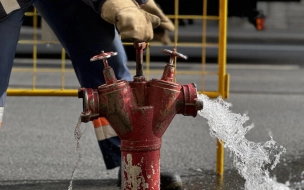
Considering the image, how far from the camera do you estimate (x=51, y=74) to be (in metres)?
9.86

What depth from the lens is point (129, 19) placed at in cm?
267

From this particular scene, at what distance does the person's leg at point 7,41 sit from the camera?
3354 mm

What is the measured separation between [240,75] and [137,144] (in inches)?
292

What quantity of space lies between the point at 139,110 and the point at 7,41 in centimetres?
89

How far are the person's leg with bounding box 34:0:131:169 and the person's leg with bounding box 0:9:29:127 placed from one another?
322mm

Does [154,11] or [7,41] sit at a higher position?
[154,11]

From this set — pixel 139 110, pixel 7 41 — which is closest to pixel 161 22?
pixel 7 41

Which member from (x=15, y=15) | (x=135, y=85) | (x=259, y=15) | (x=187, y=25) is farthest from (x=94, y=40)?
(x=187, y=25)

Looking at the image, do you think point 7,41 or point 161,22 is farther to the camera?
point 161,22

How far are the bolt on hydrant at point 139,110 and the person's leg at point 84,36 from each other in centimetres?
81

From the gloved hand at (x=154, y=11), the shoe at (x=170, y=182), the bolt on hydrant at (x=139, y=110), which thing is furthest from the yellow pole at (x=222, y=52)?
the bolt on hydrant at (x=139, y=110)

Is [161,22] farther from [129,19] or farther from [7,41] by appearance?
[129,19]

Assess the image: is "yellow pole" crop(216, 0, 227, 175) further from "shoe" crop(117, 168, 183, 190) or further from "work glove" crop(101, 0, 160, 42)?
"work glove" crop(101, 0, 160, 42)

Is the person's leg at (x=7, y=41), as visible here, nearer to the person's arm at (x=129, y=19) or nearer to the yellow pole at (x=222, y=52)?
the person's arm at (x=129, y=19)
